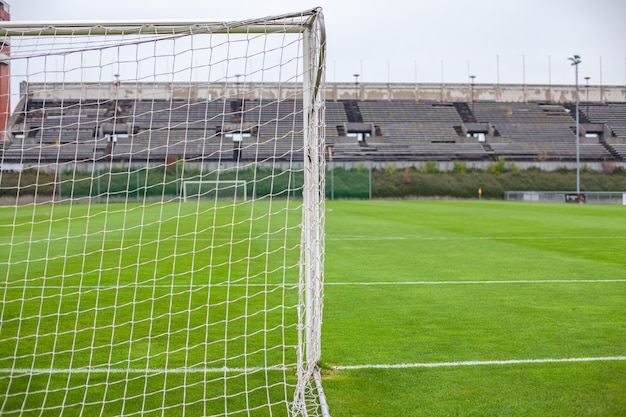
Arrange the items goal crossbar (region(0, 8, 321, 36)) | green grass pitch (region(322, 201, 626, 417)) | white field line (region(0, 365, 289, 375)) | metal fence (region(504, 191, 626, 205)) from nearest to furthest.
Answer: green grass pitch (region(322, 201, 626, 417)) < white field line (region(0, 365, 289, 375)) < goal crossbar (region(0, 8, 321, 36)) < metal fence (region(504, 191, 626, 205))

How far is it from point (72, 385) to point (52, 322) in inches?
73.3

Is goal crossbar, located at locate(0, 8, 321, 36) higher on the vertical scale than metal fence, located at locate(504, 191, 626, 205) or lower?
higher

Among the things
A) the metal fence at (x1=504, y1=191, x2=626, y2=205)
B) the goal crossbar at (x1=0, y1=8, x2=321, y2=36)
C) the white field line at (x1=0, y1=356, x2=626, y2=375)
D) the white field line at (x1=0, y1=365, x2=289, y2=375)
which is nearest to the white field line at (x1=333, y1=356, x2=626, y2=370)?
the white field line at (x1=0, y1=356, x2=626, y2=375)

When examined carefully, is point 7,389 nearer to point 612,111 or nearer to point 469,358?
point 469,358

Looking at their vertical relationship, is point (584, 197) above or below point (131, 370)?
above

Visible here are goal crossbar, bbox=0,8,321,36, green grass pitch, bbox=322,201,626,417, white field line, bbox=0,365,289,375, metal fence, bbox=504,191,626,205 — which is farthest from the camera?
metal fence, bbox=504,191,626,205

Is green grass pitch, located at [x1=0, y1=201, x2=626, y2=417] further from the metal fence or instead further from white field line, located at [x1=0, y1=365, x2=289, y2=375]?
the metal fence

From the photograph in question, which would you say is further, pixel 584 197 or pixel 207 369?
pixel 584 197

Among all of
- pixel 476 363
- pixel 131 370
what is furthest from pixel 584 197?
pixel 131 370

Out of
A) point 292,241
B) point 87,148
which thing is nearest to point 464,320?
point 292,241

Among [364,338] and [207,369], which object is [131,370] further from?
[364,338]

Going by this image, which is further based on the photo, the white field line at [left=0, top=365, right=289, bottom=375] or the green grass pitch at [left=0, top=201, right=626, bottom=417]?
the white field line at [left=0, top=365, right=289, bottom=375]

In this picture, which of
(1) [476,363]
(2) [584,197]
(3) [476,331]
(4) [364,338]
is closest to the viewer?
(1) [476,363]

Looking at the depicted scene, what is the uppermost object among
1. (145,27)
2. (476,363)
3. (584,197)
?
(145,27)
